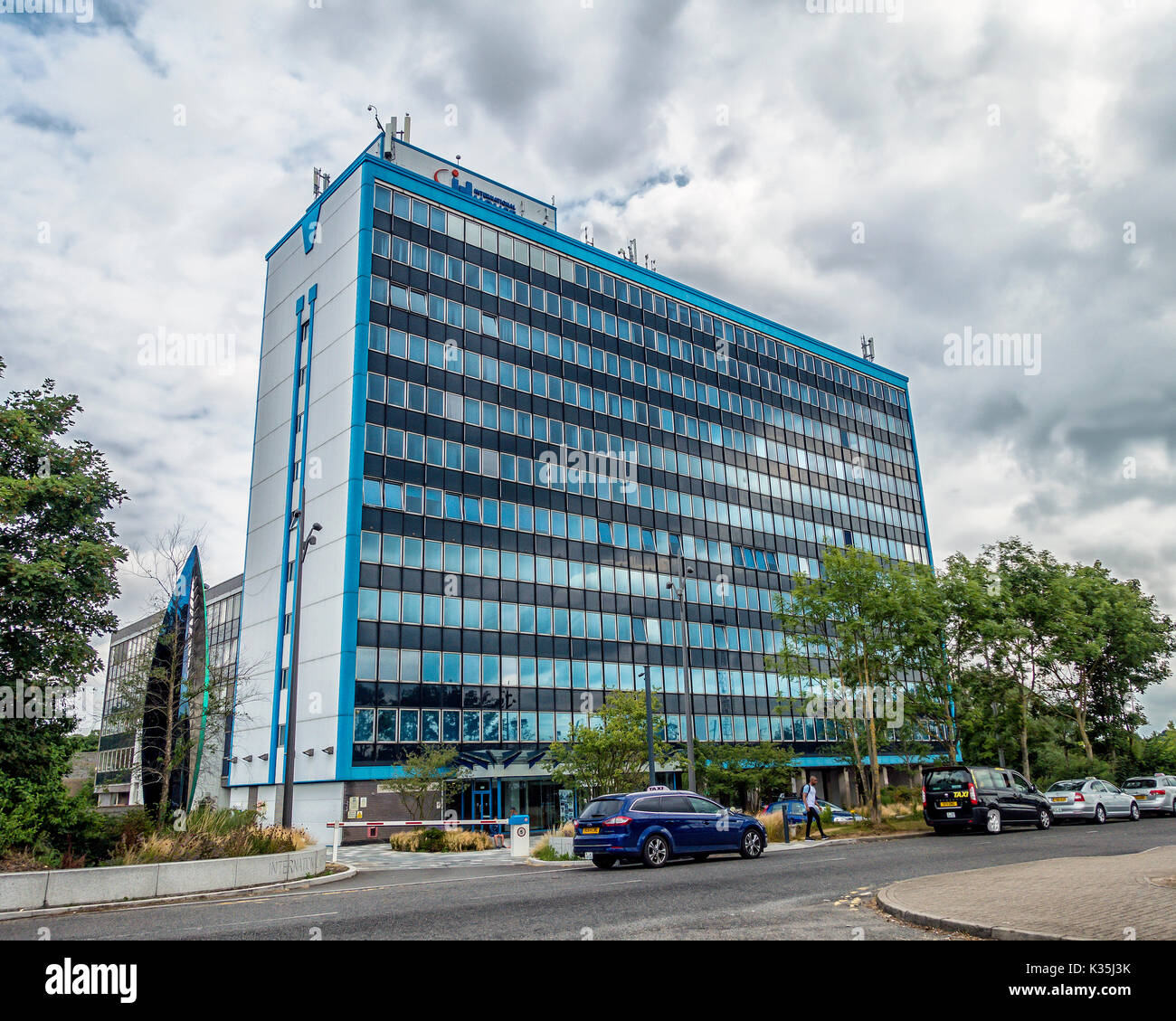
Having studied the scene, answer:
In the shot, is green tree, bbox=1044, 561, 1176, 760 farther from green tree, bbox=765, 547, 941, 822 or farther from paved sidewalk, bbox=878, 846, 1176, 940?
paved sidewalk, bbox=878, 846, 1176, 940

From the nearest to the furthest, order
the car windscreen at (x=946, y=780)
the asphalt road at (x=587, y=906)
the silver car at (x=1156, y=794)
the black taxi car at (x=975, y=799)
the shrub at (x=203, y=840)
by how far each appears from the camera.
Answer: the asphalt road at (x=587, y=906) < the shrub at (x=203, y=840) < the black taxi car at (x=975, y=799) < the car windscreen at (x=946, y=780) < the silver car at (x=1156, y=794)

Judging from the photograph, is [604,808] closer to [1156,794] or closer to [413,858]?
[413,858]

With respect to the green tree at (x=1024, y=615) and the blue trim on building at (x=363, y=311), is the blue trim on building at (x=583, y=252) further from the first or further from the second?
the green tree at (x=1024, y=615)

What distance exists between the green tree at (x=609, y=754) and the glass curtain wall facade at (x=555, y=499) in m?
11.3

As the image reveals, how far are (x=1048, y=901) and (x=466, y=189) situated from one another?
5298 centimetres

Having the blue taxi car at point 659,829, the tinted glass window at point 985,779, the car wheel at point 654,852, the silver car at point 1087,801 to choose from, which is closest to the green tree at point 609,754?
the tinted glass window at point 985,779

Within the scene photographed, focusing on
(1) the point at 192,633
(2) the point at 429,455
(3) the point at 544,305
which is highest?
(3) the point at 544,305

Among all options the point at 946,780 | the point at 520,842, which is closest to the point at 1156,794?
the point at 946,780

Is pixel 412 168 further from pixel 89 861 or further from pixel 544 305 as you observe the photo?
pixel 89 861

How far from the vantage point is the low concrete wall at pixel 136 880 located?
1234 centimetres

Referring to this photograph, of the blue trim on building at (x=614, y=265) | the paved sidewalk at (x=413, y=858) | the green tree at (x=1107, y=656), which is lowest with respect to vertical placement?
the paved sidewalk at (x=413, y=858)

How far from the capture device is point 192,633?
87.9 feet
